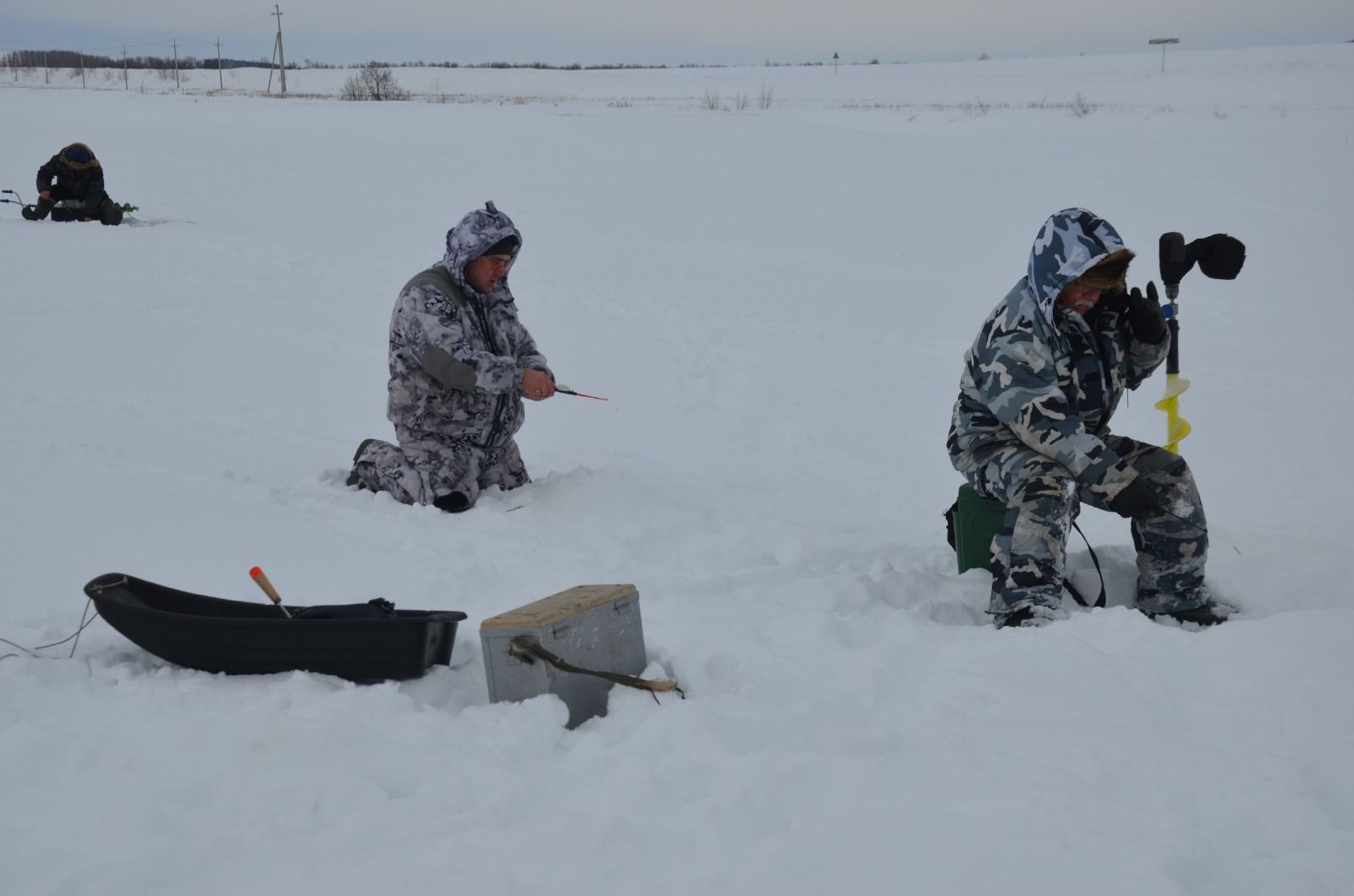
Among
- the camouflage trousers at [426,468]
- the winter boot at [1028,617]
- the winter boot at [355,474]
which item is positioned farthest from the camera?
the winter boot at [355,474]

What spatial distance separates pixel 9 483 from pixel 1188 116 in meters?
18.5

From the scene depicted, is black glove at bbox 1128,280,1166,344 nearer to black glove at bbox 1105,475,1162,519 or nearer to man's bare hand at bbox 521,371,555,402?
black glove at bbox 1105,475,1162,519

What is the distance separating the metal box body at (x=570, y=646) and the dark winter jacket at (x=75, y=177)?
11002 millimetres

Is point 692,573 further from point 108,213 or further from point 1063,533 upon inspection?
point 108,213

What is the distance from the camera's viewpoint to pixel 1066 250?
357 cm

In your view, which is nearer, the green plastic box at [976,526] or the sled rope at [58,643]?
the sled rope at [58,643]

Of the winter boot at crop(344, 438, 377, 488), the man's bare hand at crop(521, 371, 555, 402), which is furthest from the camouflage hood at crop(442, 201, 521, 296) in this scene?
the winter boot at crop(344, 438, 377, 488)

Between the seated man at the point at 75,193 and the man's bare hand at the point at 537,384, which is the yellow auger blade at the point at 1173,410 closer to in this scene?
the man's bare hand at the point at 537,384

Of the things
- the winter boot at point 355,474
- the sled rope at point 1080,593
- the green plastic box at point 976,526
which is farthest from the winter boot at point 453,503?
the sled rope at point 1080,593

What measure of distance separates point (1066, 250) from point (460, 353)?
2.45m

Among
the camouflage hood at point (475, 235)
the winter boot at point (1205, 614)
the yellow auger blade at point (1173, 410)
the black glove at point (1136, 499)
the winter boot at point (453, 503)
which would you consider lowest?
the winter boot at point (453, 503)

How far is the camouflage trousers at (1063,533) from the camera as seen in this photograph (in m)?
3.55

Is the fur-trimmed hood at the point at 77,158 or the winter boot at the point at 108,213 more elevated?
the fur-trimmed hood at the point at 77,158

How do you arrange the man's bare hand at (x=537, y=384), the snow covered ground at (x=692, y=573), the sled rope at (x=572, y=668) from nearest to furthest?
the snow covered ground at (x=692, y=573)
the sled rope at (x=572, y=668)
the man's bare hand at (x=537, y=384)
